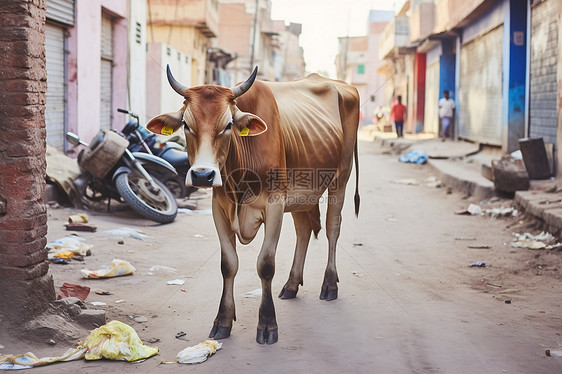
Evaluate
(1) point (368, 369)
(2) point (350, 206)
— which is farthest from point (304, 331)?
(2) point (350, 206)

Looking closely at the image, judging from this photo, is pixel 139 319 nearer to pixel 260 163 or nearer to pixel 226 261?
pixel 226 261

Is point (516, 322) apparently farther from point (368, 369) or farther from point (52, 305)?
point (52, 305)

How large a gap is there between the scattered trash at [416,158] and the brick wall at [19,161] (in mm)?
13743

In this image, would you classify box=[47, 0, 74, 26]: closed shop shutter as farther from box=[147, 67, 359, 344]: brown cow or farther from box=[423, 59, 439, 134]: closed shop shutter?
box=[423, 59, 439, 134]: closed shop shutter

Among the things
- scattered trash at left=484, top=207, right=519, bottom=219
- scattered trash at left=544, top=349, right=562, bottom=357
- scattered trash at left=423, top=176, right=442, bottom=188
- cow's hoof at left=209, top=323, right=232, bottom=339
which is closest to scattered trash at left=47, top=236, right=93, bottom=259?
cow's hoof at left=209, top=323, right=232, bottom=339

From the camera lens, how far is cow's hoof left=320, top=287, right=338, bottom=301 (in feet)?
17.4

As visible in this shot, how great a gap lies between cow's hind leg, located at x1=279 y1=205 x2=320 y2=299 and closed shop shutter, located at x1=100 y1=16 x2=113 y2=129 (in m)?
8.72

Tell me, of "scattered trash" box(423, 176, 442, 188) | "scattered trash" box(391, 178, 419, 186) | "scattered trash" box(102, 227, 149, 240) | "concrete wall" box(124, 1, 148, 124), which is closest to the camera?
"scattered trash" box(102, 227, 149, 240)

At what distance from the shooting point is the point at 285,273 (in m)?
6.13

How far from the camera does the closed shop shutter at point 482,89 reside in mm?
15822

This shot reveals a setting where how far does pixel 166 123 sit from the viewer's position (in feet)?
13.8

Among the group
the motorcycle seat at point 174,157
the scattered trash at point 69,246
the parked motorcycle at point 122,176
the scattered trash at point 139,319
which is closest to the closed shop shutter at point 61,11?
the motorcycle seat at point 174,157

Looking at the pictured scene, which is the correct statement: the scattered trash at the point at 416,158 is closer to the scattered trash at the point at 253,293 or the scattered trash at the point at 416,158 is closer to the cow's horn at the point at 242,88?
the scattered trash at the point at 253,293

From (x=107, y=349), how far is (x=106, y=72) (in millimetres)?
10704
